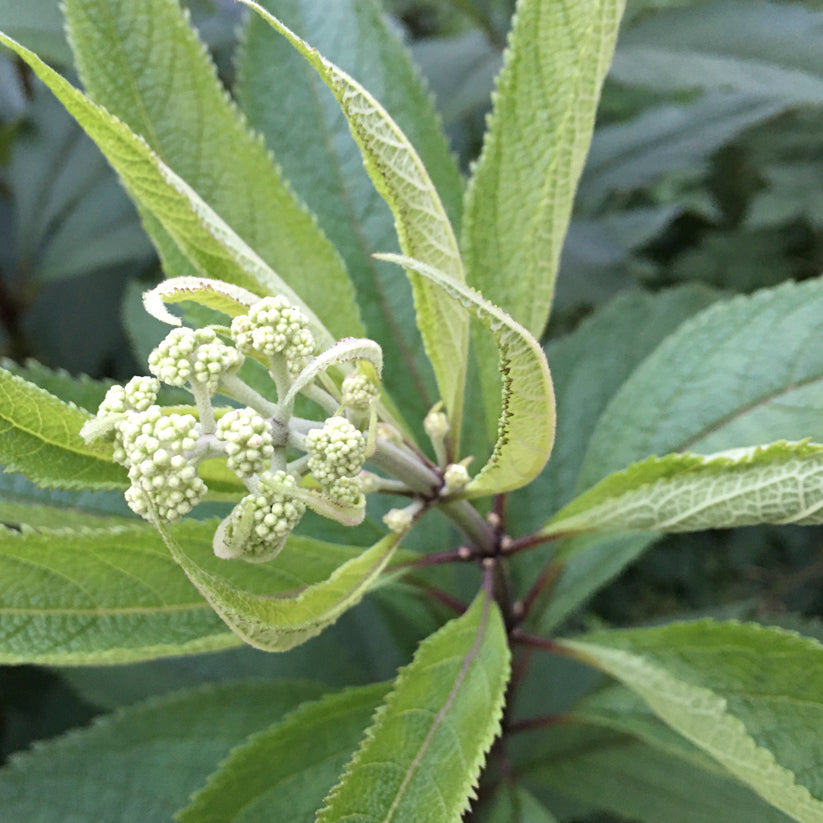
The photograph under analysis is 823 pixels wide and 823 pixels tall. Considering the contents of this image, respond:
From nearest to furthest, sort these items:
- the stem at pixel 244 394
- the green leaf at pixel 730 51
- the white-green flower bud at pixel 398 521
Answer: the stem at pixel 244 394 → the white-green flower bud at pixel 398 521 → the green leaf at pixel 730 51

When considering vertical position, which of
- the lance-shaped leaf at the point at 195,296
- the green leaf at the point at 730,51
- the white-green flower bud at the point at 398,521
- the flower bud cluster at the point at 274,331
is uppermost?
the lance-shaped leaf at the point at 195,296

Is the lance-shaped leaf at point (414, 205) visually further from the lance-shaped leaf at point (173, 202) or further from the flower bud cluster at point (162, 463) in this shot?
the flower bud cluster at point (162, 463)

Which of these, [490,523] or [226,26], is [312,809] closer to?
[490,523]

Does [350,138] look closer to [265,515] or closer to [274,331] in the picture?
[274,331]

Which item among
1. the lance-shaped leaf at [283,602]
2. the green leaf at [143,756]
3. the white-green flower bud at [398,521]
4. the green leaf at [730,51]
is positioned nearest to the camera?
the lance-shaped leaf at [283,602]

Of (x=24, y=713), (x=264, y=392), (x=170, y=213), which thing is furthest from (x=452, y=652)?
(x=24, y=713)

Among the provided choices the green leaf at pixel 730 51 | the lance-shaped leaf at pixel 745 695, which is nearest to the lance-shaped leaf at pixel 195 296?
the lance-shaped leaf at pixel 745 695
